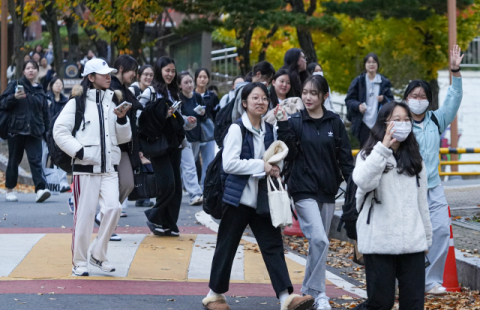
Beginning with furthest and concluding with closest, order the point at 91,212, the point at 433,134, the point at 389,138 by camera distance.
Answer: the point at 91,212 < the point at 433,134 < the point at 389,138

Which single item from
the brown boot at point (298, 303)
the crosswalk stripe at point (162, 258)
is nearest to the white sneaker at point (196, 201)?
the crosswalk stripe at point (162, 258)

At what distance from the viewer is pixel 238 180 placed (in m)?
5.96

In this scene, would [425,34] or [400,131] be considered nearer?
[400,131]

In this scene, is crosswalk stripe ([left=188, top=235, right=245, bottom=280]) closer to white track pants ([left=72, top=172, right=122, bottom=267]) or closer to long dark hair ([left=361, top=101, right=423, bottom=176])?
white track pants ([left=72, top=172, right=122, bottom=267])

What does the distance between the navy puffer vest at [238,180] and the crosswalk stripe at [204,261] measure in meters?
1.74

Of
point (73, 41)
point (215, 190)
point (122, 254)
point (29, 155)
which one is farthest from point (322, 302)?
point (73, 41)

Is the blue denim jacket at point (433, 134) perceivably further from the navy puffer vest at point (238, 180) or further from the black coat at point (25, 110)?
the black coat at point (25, 110)

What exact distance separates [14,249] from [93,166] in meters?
1.78

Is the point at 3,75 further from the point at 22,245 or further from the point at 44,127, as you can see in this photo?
the point at 22,245

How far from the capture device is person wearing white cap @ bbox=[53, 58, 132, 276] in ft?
22.8

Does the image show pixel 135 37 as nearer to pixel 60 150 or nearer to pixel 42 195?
pixel 42 195

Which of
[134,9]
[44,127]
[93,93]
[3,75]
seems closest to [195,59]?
[134,9]

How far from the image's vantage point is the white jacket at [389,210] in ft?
16.6

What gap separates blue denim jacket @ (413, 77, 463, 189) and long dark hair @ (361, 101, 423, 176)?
1662 mm
